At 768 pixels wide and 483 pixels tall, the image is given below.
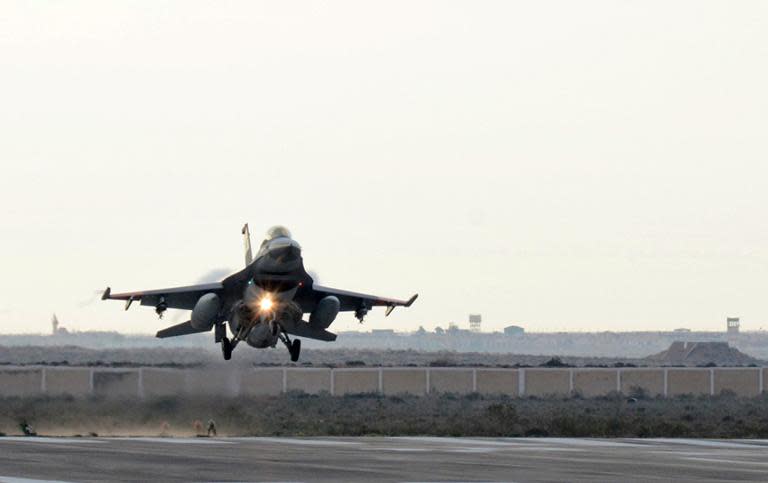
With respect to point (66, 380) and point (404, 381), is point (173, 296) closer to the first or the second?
point (66, 380)

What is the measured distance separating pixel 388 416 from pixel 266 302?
41.1ft

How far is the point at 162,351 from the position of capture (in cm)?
12200

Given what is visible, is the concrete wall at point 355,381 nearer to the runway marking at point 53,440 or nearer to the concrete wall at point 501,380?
the concrete wall at point 501,380

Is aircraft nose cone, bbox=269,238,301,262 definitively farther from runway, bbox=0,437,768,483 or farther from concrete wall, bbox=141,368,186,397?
runway, bbox=0,437,768,483

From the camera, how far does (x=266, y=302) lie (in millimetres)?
42375

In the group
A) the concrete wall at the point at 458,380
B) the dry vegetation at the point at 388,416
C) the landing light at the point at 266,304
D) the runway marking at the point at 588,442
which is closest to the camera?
the runway marking at the point at 588,442

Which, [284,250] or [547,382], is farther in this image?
[547,382]

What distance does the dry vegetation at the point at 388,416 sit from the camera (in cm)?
4247

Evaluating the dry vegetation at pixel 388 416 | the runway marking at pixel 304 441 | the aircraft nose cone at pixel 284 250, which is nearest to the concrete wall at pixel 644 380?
the dry vegetation at pixel 388 416

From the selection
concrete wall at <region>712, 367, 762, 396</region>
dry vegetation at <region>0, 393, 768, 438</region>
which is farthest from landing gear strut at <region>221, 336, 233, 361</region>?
concrete wall at <region>712, 367, 762, 396</region>

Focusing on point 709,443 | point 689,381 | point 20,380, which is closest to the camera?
point 709,443

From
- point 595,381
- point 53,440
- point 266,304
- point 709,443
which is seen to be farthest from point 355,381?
point 53,440

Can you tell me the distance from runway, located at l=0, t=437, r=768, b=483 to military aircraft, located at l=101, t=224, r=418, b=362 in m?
8.59

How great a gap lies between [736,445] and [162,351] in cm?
9422
